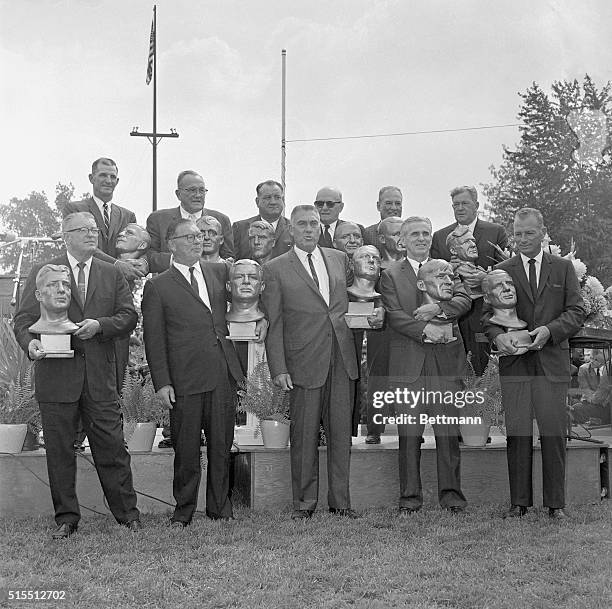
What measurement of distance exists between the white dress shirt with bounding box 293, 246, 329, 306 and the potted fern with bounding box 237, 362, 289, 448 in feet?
2.87

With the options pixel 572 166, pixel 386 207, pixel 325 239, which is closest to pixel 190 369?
pixel 325 239

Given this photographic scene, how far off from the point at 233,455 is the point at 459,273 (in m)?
2.54

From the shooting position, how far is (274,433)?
7074 mm

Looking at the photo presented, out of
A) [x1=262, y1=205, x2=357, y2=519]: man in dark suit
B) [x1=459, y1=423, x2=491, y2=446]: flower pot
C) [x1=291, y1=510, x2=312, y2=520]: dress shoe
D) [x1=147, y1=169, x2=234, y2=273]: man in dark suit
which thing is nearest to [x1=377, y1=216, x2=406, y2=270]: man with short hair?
[x1=262, y1=205, x2=357, y2=519]: man in dark suit

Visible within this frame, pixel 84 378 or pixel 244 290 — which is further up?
pixel 244 290

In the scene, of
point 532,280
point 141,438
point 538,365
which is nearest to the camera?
point 538,365

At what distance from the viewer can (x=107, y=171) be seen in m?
7.48

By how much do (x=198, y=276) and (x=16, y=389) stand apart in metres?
1.67

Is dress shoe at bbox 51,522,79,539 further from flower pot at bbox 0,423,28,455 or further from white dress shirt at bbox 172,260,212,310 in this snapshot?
white dress shirt at bbox 172,260,212,310

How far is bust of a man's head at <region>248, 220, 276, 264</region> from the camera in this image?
7.32 meters

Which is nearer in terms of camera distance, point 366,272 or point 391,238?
point 366,272

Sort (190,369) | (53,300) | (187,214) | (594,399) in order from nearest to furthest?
(53,300)
(190,369)
(187,214)
(594,399)

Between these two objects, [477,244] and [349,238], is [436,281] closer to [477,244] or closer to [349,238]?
[349,238]

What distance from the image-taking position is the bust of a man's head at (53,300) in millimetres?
5875
